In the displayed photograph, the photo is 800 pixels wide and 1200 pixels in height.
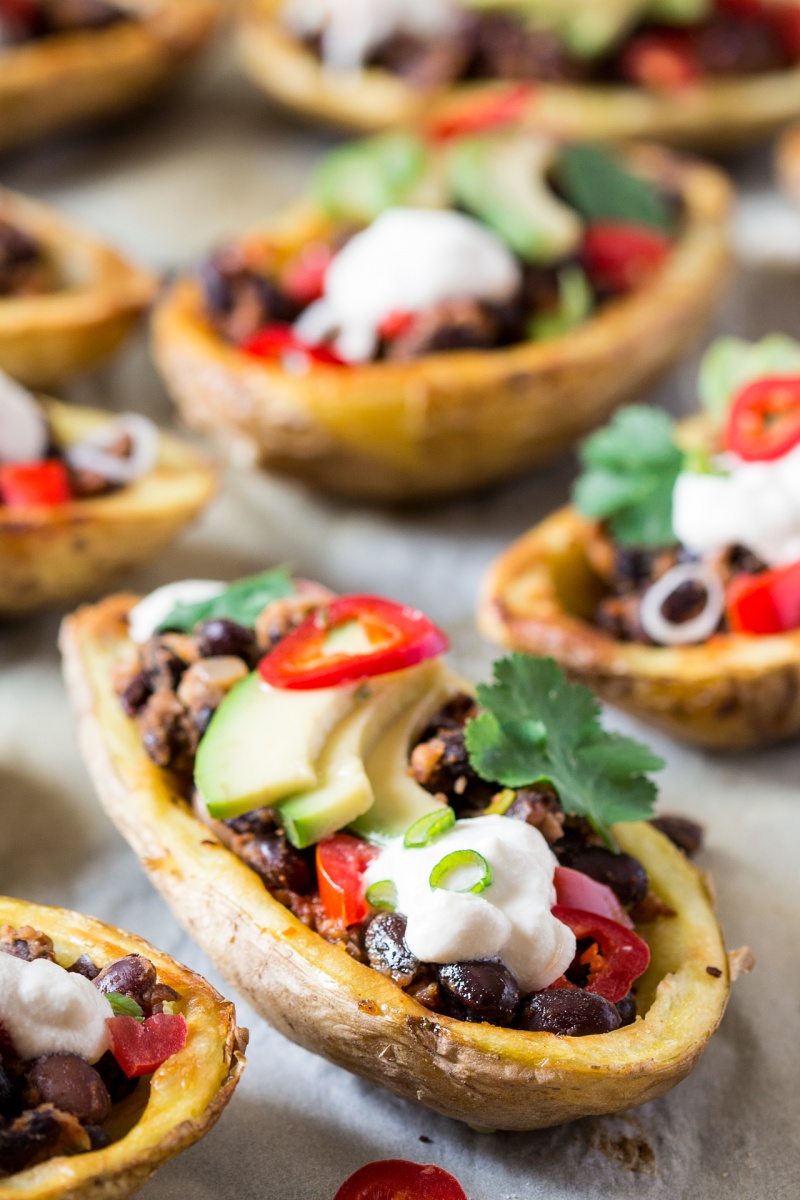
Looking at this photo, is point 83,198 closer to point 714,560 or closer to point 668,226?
point 668,226

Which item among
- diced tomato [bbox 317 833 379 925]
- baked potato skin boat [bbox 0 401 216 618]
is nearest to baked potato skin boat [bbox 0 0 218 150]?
baked potato skin boat [bbox 0 401 216 618]

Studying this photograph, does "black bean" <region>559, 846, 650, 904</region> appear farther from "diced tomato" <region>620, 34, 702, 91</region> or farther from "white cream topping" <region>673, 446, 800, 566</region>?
"diced tomato" <region>620, 34, 702, 91</region>

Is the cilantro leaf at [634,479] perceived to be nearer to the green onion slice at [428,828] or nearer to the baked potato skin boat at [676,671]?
the baked potato skin boat at [676,671]

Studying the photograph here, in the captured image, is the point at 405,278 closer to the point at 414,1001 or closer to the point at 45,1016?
the point at 414,1001

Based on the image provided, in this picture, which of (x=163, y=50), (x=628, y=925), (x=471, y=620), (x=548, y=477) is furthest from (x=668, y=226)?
(x=628, y=925)

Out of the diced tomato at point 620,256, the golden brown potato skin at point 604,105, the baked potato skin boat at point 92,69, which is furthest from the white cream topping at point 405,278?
the baked potato skin boat at point 92,69

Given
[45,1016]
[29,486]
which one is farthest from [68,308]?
[45,1016]
